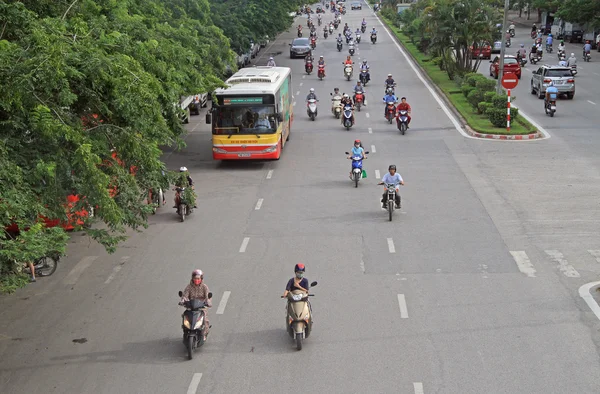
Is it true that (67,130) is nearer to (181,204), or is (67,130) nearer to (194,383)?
(194,383)

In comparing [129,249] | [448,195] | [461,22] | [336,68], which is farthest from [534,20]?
[129,249]

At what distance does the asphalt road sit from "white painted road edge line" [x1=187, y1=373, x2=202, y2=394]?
0.04 m

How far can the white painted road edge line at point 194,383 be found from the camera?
1141cm

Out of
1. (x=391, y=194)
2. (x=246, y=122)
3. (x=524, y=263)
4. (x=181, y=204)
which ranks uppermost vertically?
(x=246, y=122)

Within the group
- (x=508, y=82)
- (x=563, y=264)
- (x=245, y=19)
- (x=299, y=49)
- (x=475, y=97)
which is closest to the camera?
(x=563, y=264)

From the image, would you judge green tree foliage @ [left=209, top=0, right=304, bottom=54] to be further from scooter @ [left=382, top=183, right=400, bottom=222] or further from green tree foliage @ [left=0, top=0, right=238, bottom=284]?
green tree foliage @ [left=0, top=0, right=238, bottom=284]

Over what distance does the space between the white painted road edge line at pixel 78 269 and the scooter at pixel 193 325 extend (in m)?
4.50

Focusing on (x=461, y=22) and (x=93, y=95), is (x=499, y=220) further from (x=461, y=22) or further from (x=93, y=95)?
(x=461, y=22)

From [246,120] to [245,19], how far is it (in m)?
22.7

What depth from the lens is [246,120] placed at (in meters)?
27.0

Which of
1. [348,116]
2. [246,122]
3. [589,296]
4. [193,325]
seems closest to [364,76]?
[348,116]

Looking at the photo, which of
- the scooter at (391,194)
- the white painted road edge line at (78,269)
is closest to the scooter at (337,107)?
the scooter at (391,194)

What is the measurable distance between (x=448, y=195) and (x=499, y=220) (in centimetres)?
→ 288

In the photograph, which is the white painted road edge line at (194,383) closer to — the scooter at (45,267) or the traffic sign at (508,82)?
the scooter at (45,267)
